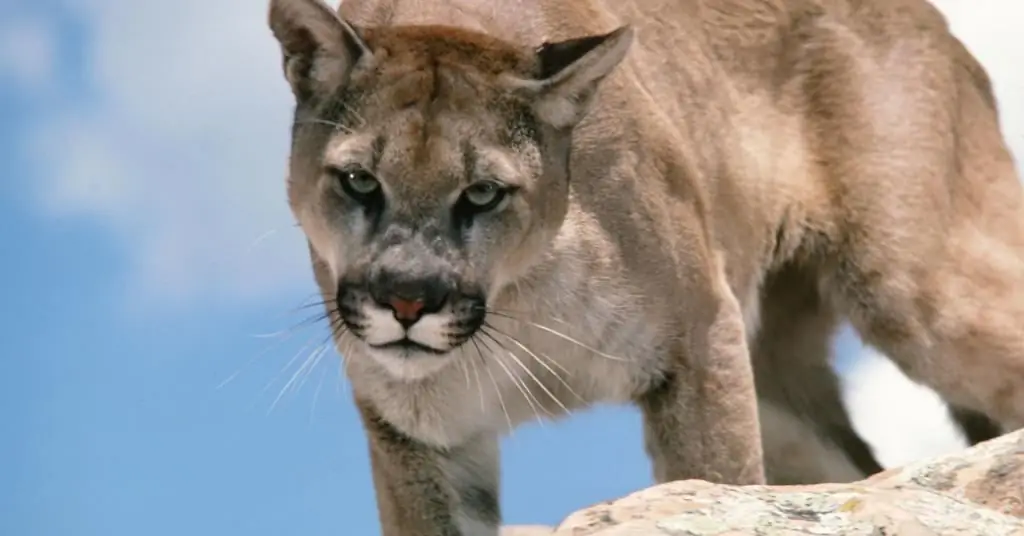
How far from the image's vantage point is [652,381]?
397cm

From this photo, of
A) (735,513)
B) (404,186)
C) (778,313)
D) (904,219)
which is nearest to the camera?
(735,513)

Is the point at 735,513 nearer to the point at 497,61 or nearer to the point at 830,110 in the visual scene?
the point at 497,61

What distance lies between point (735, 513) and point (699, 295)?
1502 mm

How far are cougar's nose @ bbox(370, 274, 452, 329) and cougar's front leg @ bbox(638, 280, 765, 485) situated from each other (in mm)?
844

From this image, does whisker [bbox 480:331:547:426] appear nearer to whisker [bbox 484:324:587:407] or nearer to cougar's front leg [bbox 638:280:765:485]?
whisker [bbox 484:324:587:407]

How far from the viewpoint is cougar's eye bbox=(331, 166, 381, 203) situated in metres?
3.46

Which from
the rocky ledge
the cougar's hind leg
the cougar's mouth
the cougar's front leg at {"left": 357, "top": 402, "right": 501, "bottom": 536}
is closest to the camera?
the rocky ledge

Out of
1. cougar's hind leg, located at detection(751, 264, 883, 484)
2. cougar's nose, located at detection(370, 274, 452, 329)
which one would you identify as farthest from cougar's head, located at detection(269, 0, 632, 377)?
cougar's hind leg, located at detection(751, 264, 883, 484)

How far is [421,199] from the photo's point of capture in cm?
339

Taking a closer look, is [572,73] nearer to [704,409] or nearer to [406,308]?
[406,308]

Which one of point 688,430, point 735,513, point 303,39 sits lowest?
point 735,513

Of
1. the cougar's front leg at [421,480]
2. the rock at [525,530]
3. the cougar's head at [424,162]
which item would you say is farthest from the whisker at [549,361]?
the rock at [525,530]

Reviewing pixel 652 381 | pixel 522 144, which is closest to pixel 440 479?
pixel 652 381

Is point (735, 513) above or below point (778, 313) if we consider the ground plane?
below
